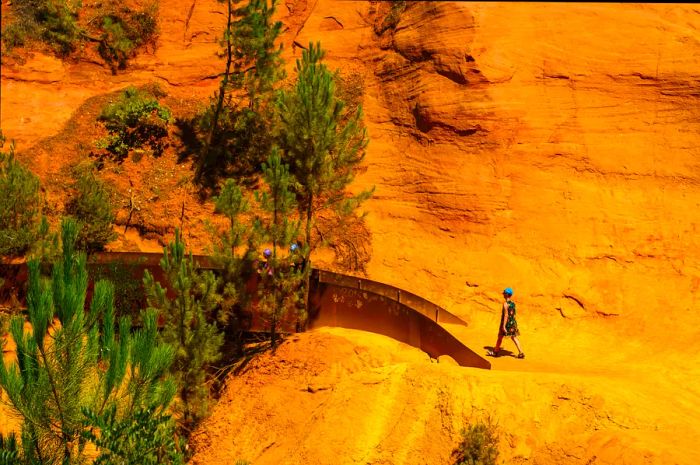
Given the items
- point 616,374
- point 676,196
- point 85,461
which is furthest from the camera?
point 676,196

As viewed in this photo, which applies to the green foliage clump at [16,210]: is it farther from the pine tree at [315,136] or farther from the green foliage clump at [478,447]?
the green foliage clump at [478,447]

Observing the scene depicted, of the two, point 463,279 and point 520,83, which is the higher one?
point 520,83

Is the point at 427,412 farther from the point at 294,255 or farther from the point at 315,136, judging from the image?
the point at 315,136

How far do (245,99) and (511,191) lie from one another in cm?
984

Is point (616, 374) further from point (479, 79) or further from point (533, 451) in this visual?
point (479, 79)

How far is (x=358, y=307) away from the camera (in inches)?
608

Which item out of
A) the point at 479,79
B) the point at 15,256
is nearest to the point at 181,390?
the point at 15,256

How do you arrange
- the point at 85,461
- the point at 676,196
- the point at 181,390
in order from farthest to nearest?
the point at 676,196
the point at 181,390
the point at 85,461

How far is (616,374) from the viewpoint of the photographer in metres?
12.5

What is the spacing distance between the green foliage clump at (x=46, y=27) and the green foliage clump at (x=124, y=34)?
3.45 feet

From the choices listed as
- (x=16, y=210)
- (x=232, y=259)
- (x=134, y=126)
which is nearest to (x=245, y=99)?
(x=134, y=126)

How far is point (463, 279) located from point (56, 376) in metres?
10.7

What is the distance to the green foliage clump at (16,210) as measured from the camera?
18375 millimetres

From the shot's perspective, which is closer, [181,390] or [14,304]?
[181,390]
